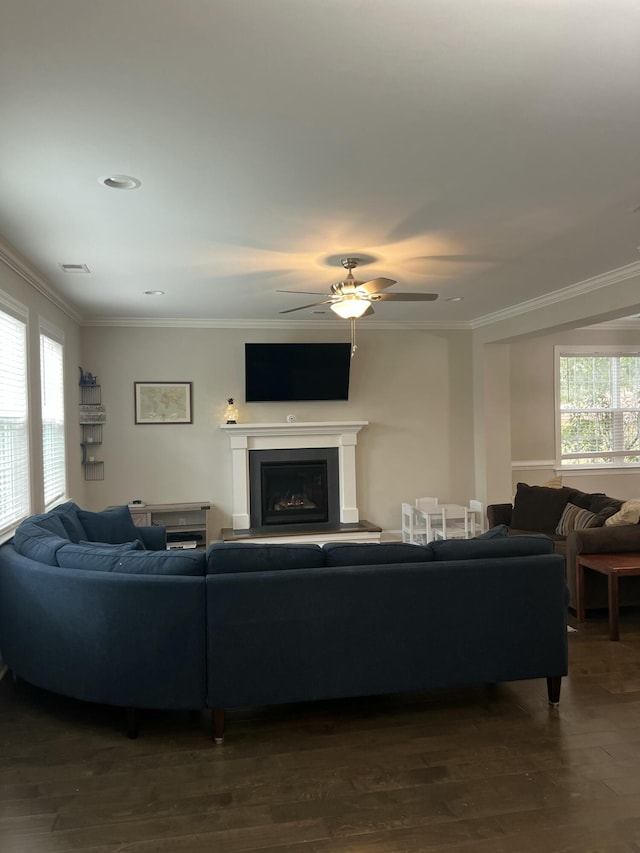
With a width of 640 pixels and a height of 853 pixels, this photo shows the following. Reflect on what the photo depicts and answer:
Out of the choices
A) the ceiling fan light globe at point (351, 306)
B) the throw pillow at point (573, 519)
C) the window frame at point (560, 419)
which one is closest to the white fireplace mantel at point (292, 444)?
the throw pillow at point (573, 519)

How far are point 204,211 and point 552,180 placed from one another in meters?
1.88

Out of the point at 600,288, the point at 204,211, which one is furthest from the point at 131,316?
the point at 600,288

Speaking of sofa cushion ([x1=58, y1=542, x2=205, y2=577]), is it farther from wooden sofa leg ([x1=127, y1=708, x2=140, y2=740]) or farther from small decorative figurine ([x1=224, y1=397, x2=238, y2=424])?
small decorative figurine ([x1=224, y1=397, x2=238, y2=424])

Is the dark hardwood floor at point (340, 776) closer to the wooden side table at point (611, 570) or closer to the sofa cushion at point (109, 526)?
the wooden side table at point (611, 570)

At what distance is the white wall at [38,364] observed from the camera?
4359 millimetres

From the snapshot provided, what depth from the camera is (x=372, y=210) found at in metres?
3.50

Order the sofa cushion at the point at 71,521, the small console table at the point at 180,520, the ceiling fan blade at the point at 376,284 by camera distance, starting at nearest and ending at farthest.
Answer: the ceiling fan blade at the point at 376,284 < the sofa cushion at the point at 71,521 < the small console table at the point at 180,520

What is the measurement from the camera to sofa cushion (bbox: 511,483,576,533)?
20.0 ft

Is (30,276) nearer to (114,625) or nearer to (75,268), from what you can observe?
(75,268)

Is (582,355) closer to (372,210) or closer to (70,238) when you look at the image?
(372,210)

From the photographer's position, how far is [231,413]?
→ 7.14 m

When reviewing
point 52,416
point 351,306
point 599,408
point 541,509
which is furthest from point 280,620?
point 599,408

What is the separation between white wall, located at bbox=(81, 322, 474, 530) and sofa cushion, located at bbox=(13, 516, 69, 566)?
125 inches

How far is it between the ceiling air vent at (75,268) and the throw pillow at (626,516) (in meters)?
4.67
